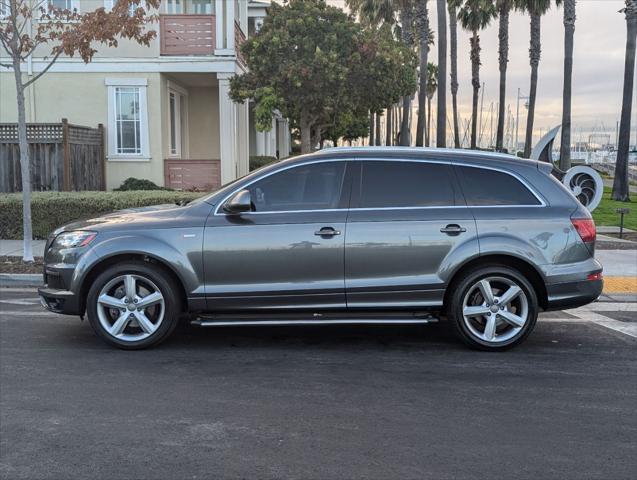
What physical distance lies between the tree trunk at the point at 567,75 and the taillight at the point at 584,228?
20.7 m

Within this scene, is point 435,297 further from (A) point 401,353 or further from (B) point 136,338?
(B) point 136,338

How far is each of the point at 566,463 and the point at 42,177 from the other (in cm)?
1409

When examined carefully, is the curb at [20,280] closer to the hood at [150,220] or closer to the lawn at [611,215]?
the hood at [150,220]

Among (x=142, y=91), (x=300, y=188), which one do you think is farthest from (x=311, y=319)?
(x=142, y=91)

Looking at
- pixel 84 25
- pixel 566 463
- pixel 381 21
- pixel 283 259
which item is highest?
pixel 381 21

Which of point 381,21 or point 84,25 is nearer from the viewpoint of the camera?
point 84,25

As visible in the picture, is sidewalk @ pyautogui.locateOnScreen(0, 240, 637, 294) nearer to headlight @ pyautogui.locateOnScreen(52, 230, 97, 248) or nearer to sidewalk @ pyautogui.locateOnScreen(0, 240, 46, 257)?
sidewalk @ pyautogui.locateOnScreen(0, 240, 46, 257)

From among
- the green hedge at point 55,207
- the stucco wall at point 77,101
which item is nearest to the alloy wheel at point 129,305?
the green hedge at point 55,207

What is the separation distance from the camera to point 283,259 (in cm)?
Result: 582

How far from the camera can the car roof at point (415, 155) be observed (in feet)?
20.0

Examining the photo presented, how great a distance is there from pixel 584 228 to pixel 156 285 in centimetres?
398

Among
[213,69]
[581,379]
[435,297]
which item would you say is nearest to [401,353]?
[435,297]

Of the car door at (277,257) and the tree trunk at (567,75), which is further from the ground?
the tree trunk at (567,75)

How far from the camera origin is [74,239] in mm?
5980
